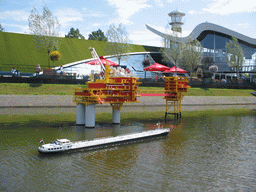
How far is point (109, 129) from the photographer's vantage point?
2909 centimetres

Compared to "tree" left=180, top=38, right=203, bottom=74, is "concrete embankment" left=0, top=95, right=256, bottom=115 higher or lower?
lower

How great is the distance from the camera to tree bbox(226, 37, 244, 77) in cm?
7812

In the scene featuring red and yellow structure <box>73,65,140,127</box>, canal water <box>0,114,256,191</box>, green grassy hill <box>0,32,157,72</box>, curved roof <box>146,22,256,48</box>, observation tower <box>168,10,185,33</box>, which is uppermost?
observation tower <box>168,10,185,33</box>

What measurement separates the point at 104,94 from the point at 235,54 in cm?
5910

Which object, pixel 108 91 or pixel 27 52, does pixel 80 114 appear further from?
pixel 27 52

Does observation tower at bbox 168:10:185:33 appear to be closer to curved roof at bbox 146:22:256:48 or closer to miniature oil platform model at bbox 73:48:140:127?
curved roof at bbox 146:22:256:48

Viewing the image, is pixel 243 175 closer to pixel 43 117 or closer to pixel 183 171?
pixel 183 171

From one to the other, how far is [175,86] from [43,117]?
672 inches

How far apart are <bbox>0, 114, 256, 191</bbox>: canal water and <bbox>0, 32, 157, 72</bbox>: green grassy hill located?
37.0 m

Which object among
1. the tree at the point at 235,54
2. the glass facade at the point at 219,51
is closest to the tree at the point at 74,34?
the glass facade at the point at 219,51

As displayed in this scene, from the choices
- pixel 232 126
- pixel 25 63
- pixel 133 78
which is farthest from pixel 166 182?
pixel 25 63

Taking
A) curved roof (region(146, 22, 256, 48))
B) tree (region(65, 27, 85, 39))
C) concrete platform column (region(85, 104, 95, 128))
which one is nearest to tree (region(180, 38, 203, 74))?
curved roof (region(146, 22, 256, 48))

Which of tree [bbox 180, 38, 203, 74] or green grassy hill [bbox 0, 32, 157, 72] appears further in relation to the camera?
tree [bbox 180, 38, 203, 74]

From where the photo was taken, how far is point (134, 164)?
1742cm
